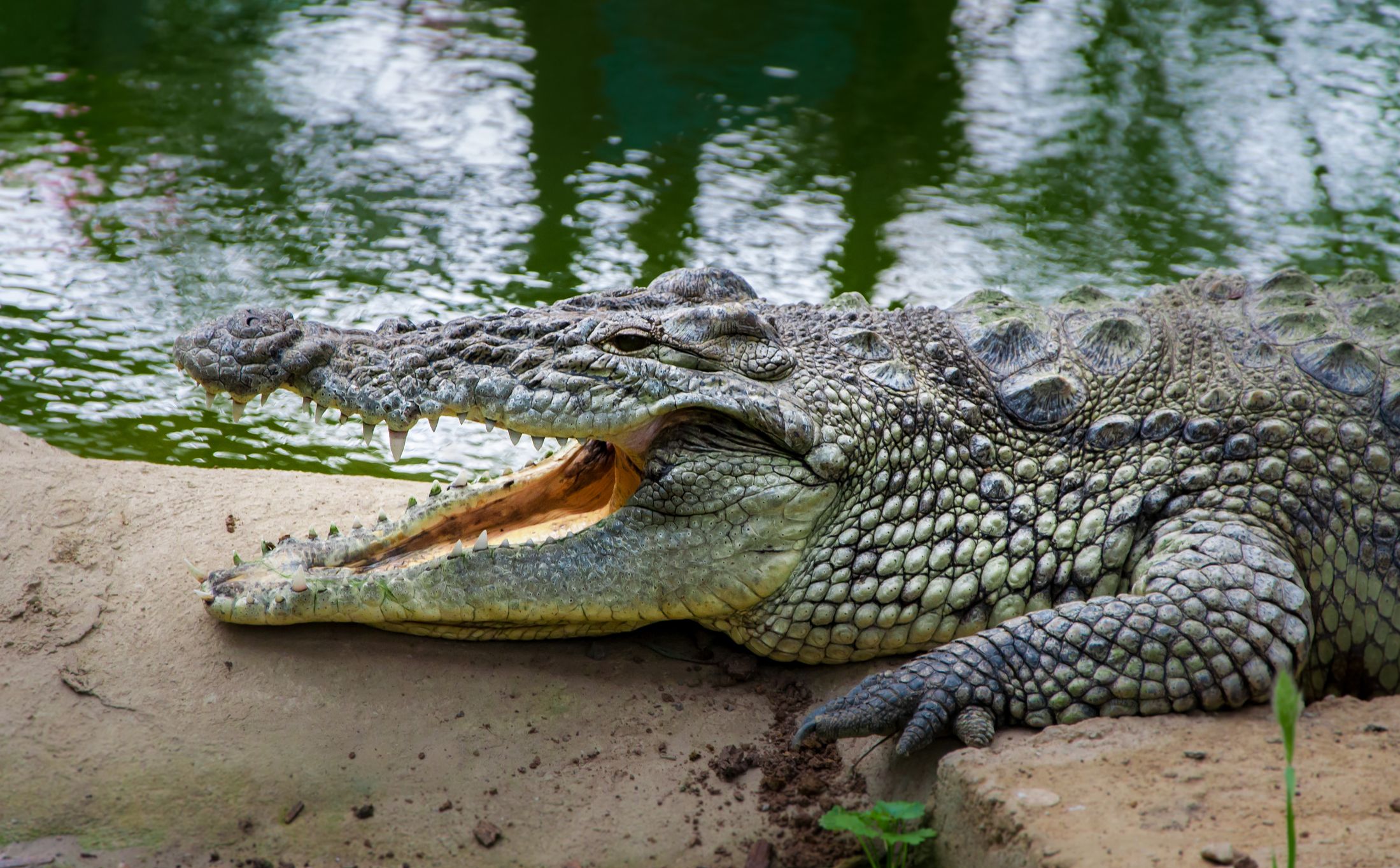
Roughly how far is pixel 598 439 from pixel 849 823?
1.27 m

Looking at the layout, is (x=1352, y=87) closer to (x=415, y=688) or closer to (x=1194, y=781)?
(x=1194, y=781)

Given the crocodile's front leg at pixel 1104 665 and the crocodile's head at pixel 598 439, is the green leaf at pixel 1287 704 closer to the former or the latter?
the crocodile's front leg at pixel 1104 665

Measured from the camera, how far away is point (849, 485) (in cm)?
334

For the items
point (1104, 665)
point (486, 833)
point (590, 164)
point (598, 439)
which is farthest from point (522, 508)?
point (590, 164)

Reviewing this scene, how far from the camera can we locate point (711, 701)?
3.34m

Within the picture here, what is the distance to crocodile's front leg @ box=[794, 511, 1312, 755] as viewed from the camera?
292 cm

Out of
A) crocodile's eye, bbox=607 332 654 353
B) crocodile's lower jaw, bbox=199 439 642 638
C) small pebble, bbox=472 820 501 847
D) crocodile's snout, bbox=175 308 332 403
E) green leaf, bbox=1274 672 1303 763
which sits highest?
green leaf, bbox=1274 672 1303 763

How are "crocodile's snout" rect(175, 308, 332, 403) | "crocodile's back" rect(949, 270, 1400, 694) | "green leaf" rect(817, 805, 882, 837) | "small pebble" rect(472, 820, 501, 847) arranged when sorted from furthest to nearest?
1. "crocodile's back" rect(949, 270, 1400, 694)
2. "crocodile's snout" rect(175, 308, 332, 403)
3. "small pebble" rect(472, 820, 501, 847)
4. "green leaf" rect(817, 805, 882, 837)

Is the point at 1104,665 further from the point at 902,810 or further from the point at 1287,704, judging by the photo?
the point at 1287,704

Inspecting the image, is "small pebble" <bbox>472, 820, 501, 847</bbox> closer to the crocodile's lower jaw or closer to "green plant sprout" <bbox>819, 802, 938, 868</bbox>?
the crocodile's lower jaw

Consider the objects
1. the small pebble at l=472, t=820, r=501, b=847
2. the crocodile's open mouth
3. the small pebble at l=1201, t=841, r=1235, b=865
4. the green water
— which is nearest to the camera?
the small pebble at l=1201, t=841, r=1235, b=865

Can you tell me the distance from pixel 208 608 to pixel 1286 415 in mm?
3199

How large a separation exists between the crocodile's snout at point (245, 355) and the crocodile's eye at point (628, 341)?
81cm

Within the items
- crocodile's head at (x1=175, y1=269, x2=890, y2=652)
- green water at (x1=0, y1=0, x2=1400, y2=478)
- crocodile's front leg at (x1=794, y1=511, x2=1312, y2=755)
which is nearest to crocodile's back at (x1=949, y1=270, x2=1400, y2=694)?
crocodile's front leg at (x1=794, y1=511, x2=1312, y2=755)
